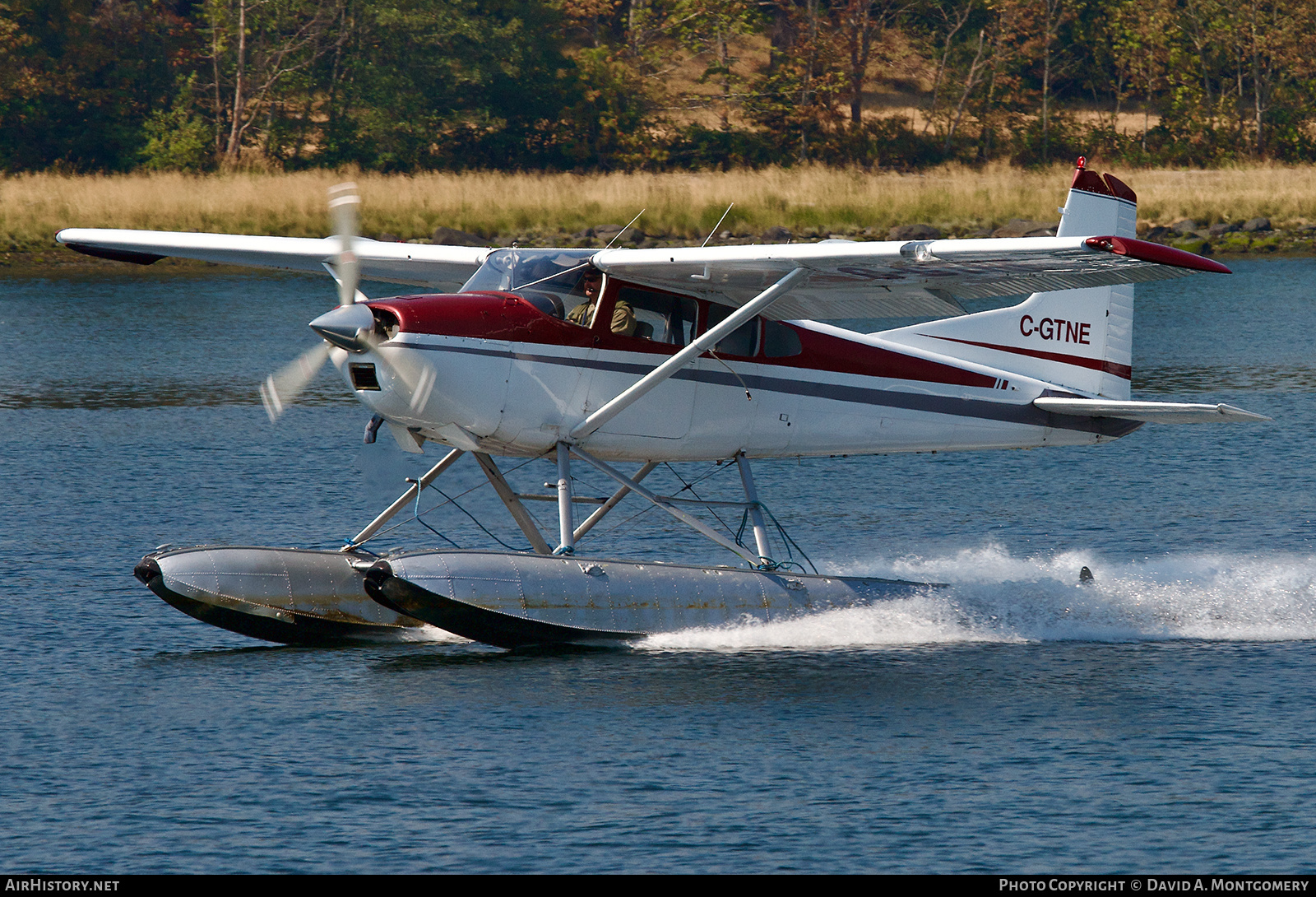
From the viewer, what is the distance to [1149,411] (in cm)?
1197

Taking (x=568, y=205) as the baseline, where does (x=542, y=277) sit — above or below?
below

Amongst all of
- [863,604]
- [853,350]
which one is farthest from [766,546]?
[853,350]

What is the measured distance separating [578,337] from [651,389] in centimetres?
66

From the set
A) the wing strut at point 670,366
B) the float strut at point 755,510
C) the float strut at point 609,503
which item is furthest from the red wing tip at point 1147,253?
the float strut at point 609,503

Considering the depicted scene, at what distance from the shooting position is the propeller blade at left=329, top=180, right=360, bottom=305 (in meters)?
10.8

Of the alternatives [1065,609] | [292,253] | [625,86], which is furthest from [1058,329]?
[625,86]

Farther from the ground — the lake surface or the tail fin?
the tail fin

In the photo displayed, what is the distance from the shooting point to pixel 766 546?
38.2ft

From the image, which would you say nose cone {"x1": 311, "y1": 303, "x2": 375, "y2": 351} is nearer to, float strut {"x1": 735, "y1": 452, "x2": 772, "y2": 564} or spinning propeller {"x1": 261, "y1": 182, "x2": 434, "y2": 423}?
spinning propeller {"x1": 261, "y1": 182, "x2": 434, "y2": 423}

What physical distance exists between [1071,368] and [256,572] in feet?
21.1

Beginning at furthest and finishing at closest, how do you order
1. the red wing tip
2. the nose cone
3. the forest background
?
the forest background, the nose cone, the red wing tip

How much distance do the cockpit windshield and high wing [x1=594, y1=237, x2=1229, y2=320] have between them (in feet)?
0.70

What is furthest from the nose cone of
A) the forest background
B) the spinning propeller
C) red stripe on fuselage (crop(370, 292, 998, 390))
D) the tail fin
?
the forest background

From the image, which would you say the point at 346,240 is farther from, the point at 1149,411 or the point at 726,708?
the point at 1149,411
